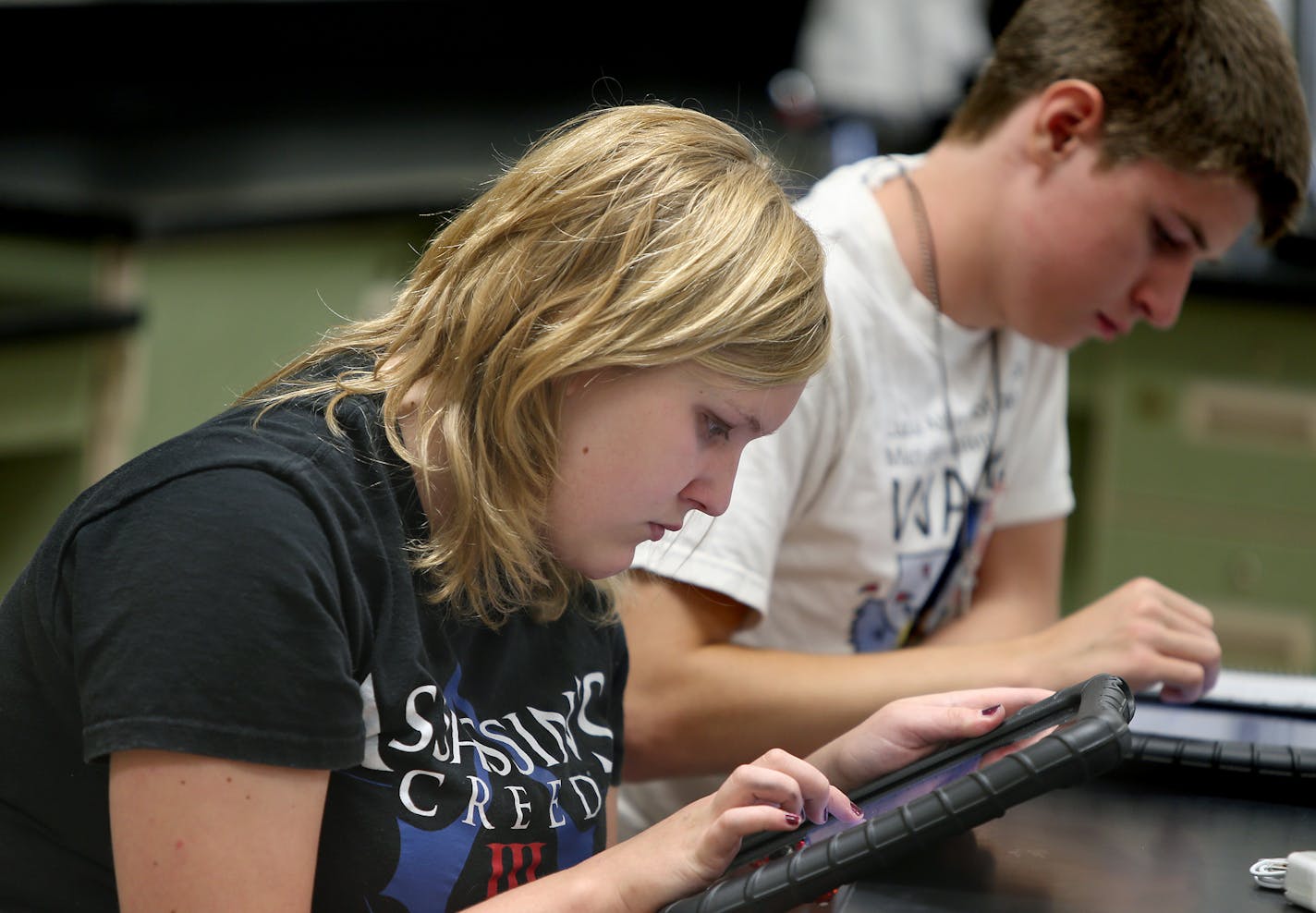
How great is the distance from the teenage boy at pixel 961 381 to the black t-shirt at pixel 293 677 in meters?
0.23

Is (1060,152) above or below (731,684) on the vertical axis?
above

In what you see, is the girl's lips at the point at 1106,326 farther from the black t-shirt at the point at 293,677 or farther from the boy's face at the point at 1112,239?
the black t-shirt at the point at 293,677

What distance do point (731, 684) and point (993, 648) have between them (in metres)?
0.19

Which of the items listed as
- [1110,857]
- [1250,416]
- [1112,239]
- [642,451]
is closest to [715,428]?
[642,451]

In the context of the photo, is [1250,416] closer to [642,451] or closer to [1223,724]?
[1223,724]

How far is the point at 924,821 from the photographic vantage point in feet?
2.15

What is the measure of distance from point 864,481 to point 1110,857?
1.61 ft

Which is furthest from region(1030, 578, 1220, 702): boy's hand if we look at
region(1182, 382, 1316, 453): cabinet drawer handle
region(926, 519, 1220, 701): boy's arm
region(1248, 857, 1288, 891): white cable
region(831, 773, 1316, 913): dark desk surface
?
region(1182, 382, 1316, 453): cabinet drawer handle

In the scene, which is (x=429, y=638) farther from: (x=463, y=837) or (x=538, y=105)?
(x=538, y=105)

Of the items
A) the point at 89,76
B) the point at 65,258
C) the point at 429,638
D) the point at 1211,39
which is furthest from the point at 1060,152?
the point at 89,76

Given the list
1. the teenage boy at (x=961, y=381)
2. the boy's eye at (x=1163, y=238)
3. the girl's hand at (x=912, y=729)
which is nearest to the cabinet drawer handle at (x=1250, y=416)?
the teenage boy at (x=961, y=381)

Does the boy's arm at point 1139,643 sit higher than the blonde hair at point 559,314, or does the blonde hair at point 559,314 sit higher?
the blonde hair at point 559,314

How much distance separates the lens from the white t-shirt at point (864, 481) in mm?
1146

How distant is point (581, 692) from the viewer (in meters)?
0.95
